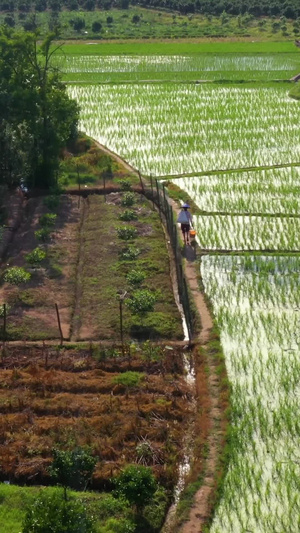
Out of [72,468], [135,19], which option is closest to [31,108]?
[72,468]

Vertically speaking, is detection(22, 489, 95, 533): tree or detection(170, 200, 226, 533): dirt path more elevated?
detection(22, 489, 95, 533): tree

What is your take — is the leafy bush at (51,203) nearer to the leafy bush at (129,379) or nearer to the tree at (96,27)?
the leafy bush at (129,379)

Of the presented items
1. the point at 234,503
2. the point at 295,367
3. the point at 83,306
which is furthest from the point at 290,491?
the point at 83,306

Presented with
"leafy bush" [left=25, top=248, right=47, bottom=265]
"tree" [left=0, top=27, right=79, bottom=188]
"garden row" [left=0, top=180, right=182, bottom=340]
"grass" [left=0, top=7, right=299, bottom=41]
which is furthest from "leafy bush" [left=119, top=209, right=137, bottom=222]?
"grass" [left=0, top=7, right=299, bottom=41]

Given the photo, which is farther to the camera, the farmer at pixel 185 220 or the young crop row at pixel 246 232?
the young crop row at pixel 246 232

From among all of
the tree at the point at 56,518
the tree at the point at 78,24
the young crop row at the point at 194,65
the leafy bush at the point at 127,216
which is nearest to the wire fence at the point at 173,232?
the leafy bush at the point at 127,216

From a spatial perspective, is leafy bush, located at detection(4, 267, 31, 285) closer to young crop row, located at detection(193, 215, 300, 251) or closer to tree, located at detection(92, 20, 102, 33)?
young crop row, located at detection(193, 215, 300, 251)
